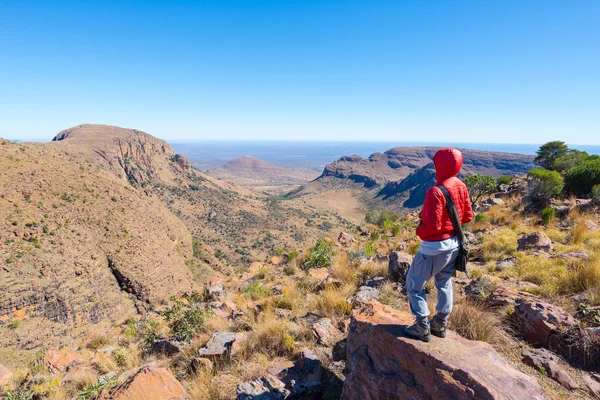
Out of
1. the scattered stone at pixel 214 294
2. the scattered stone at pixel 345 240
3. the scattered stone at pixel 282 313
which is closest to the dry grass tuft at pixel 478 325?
the scattered stone at pixel 282 313

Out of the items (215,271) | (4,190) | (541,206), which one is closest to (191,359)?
(541,206)

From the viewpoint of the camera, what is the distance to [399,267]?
650 centimetres

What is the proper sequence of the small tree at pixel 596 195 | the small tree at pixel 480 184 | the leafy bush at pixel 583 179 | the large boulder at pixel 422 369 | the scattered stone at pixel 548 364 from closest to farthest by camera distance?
the large boulder at pixel 422 369
the scattered stone at pixel 548 364
the small tree at pixel 596 195
the leafy bush at pixel 583 179
the small tree at pixel 480 184

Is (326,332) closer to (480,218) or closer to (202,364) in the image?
(202,364)

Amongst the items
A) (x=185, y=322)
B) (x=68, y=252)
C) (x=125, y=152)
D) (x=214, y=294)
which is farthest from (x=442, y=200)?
(x=125, y=152)

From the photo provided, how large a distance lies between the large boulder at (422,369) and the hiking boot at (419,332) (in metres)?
0.07

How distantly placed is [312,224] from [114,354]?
7129 centimetres

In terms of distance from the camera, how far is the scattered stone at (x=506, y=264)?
6336 mm

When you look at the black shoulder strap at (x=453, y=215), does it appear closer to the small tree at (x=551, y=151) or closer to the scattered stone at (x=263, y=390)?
the scattered stone at (x=263, y=390)

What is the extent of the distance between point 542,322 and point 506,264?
3034 mm

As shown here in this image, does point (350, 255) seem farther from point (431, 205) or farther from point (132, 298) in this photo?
point (132, 298)

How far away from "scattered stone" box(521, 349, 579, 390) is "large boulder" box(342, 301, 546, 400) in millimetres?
857

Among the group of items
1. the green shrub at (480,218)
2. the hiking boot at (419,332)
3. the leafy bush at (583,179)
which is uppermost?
the leafy bush at (583,179)

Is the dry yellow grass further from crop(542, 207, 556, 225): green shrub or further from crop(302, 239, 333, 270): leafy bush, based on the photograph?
crop(302, 239, 333, 270): leafy bush
